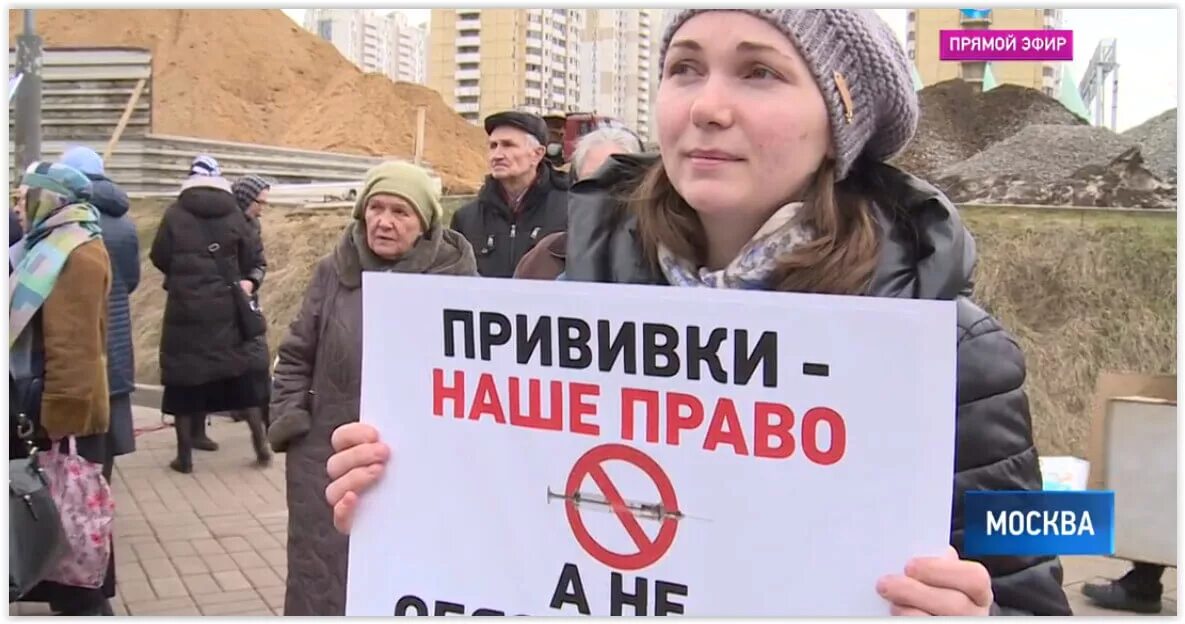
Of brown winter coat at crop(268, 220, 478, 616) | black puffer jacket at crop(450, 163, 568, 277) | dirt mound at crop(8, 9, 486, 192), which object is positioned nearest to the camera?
brown winter coat at crop(268, 220, 478, 616)

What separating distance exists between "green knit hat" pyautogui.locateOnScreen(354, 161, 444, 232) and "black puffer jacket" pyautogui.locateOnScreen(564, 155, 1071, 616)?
6.74 ft

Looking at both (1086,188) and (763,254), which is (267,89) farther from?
→ (763,254)

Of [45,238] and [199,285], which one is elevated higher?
[45,238]

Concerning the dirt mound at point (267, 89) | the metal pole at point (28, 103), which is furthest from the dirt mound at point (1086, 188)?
the metal pole at point (28, 103)

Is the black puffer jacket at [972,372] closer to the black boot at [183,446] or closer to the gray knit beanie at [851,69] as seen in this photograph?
the gray knit beanie at [851,69]

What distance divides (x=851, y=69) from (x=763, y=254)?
222mm

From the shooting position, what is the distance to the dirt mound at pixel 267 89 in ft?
16.3

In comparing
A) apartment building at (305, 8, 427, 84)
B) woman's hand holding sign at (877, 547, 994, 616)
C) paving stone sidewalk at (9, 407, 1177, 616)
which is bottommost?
paving stone sidewalk at (9, 407, 1177, 616)

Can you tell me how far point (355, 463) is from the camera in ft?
4.64

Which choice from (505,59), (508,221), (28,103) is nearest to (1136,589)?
(508,221)

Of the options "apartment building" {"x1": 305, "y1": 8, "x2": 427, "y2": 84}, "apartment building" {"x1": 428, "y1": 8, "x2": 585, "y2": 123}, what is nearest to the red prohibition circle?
"apartment building" {"x1": 428, "y1": 8, "x2": 585, "y2": 123}

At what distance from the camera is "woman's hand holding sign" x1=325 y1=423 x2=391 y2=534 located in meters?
1.41

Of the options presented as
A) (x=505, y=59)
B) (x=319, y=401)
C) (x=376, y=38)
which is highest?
(x=376, y=38)

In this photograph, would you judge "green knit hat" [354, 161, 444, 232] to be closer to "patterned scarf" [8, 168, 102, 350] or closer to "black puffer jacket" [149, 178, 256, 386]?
"patterned scarf" [8, 168, 102, 350]
